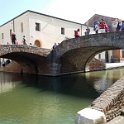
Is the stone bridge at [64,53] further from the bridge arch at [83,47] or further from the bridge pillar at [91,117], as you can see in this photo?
the bridge pillar at [91,117]

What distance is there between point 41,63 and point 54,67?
1598 millimetres

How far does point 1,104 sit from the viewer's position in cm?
1047

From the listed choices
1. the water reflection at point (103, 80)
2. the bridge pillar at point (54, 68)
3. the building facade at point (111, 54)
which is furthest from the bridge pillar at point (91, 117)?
the building facade at point (111, 54)

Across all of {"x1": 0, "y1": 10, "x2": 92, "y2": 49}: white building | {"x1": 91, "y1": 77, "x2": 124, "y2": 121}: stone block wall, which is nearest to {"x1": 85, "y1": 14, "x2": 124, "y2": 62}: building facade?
{"x1": 0, "y1": 10, "x2": 92, "y2": 49}: white building

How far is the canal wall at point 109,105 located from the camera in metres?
4.14

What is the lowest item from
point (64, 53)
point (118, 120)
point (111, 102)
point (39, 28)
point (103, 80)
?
point (103, 80)

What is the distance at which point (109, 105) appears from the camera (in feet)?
15.0

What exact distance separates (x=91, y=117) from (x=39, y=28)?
2039cm

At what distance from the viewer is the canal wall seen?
13.6 feet

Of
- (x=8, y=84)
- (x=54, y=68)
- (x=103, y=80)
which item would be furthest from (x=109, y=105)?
(x=54, y=68)

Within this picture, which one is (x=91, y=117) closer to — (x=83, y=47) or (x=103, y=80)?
(x=83, y=47)

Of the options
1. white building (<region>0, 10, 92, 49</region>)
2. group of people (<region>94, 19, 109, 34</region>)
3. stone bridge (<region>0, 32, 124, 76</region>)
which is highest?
white building (<region>0, 10, 92, 49</region>)

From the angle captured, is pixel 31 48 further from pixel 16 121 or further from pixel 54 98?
pixel 16 121

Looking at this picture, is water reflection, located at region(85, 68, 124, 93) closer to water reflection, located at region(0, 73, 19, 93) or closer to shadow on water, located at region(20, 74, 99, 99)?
shadow on water, located at region(20, 74, 99, 99)
